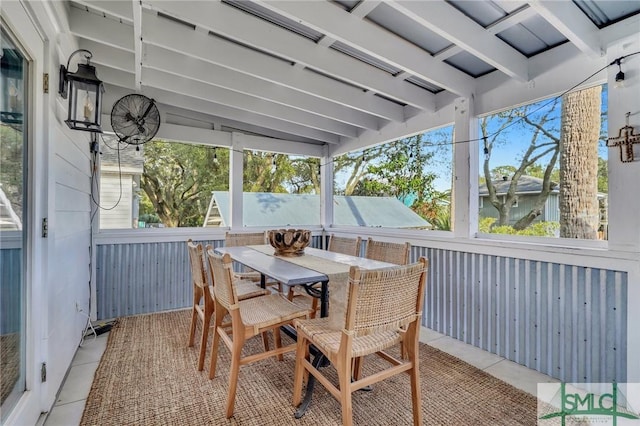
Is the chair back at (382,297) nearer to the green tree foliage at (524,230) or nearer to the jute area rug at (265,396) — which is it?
the jute area rug at (265,396)

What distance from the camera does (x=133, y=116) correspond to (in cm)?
278

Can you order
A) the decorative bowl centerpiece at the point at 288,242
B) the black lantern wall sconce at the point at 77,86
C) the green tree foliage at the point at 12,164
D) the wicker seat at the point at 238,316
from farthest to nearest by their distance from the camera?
the decorative bowl centerpiece at the point at 288,242, the black lantern wall sconce at the point at 77,86, the wicker seat at the point at 238,316, the green tree foliage at the point at 12,164

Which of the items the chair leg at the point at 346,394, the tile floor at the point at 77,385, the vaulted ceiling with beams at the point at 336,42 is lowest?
the tile floor at the point at 77,385

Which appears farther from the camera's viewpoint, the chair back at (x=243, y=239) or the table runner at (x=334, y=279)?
the chair back at (x=243, y=239)

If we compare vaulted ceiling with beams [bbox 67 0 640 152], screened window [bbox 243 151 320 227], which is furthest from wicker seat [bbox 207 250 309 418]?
screened window [bbox 243 151 320 227]

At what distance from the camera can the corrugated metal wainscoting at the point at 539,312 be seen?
192 centimetres

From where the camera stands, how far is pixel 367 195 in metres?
4.20

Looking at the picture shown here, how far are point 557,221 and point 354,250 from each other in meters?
1.64

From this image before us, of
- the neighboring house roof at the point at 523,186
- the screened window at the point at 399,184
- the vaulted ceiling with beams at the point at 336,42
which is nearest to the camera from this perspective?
the vaulted ceiling with beams at the point at 336,42

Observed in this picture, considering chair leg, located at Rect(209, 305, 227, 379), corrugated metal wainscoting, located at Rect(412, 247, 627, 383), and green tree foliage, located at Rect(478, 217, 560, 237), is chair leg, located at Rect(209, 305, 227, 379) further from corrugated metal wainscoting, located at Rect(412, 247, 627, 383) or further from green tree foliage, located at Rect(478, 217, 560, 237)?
green tree foliage, located at Rect(478, 217, 560, 237)

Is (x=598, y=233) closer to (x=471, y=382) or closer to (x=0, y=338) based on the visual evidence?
(x=471, y=382)

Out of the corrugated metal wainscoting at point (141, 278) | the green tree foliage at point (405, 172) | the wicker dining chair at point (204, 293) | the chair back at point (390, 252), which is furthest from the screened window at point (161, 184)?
the chair back at point (390, 252)

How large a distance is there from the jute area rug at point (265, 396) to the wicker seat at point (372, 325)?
0.97 ft

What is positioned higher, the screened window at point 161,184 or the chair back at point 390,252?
the screened window at point 161,184
